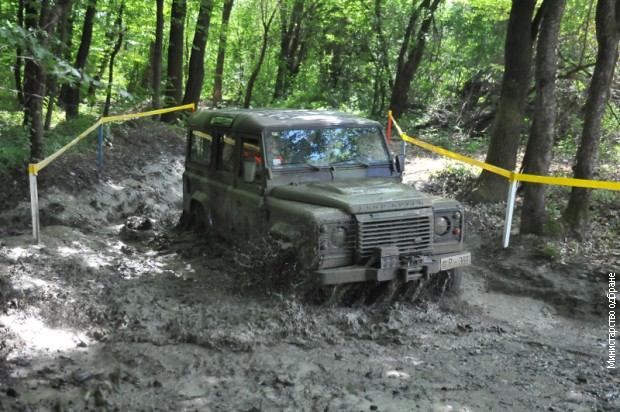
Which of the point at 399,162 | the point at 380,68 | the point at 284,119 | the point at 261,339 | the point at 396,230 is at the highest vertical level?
the point at 380,68

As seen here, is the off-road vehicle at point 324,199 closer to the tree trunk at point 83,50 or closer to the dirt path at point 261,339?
the dirt path at point 261,339

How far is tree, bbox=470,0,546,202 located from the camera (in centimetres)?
1094

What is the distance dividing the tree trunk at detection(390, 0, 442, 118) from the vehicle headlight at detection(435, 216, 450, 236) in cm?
1389

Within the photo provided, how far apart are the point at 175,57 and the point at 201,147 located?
992 centimetres

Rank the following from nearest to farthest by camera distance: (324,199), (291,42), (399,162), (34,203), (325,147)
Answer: (324,199)
(325,147)
(399,162)
(34,203)
(291,42)

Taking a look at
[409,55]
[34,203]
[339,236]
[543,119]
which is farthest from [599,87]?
[409,55]

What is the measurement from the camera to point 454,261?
22.3 ft

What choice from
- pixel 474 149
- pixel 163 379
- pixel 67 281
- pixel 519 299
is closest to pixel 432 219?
pixel 519 299

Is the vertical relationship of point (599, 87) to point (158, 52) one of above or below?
below

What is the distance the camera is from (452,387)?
203 inches

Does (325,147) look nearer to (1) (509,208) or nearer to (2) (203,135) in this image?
(2) (203,135)

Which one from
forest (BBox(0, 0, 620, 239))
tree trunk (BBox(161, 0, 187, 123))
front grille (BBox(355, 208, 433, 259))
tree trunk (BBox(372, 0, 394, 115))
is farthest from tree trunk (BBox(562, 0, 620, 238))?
tree trunk (BBox(372, 0, 394, 115))

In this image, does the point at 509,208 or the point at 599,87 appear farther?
the point at 599,87

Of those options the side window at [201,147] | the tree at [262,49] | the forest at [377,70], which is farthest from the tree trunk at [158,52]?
the side window at [201,147]
